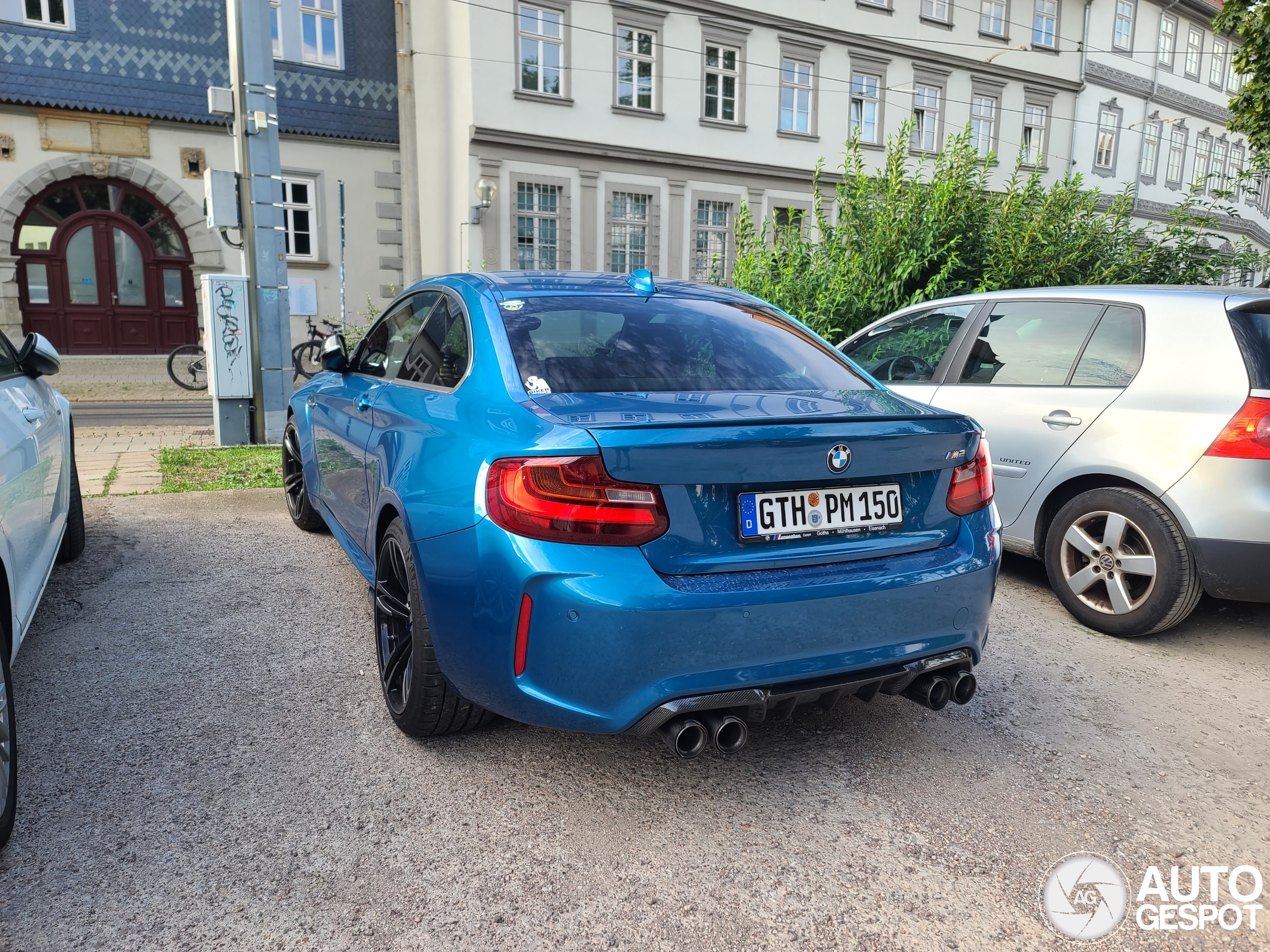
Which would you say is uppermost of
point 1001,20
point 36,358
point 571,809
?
point 1001,20

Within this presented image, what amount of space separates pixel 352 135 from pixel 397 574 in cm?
1783

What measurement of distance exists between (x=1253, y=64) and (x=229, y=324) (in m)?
11.9

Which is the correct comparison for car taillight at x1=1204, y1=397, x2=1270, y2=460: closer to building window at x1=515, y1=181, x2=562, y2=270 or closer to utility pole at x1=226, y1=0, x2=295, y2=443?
utility pole at x1=226, y1=0, x2=295, y2=443

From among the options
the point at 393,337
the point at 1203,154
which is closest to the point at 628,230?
the point at 393,337

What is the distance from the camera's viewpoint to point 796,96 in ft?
72.1

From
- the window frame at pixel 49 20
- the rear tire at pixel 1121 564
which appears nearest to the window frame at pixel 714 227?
the window frame at pixel 49 20

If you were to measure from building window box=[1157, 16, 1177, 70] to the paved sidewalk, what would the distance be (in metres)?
32.4

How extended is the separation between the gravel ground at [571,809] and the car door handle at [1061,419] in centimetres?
110

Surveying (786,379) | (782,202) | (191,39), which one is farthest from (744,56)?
(786,379)

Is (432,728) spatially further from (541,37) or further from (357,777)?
(541,37)

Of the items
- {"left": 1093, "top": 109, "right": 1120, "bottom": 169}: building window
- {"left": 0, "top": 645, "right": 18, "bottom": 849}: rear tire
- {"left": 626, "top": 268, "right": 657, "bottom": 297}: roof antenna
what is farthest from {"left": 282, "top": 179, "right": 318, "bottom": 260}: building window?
{"left": 1093, "top": 109, "right": 1120, "bottom": 169}: building window

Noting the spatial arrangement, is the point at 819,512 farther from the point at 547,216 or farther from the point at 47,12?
the point at 47,12

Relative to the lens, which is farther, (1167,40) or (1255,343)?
(1167,40)

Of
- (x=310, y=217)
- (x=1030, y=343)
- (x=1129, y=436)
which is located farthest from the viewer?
(x=310, y=217)
